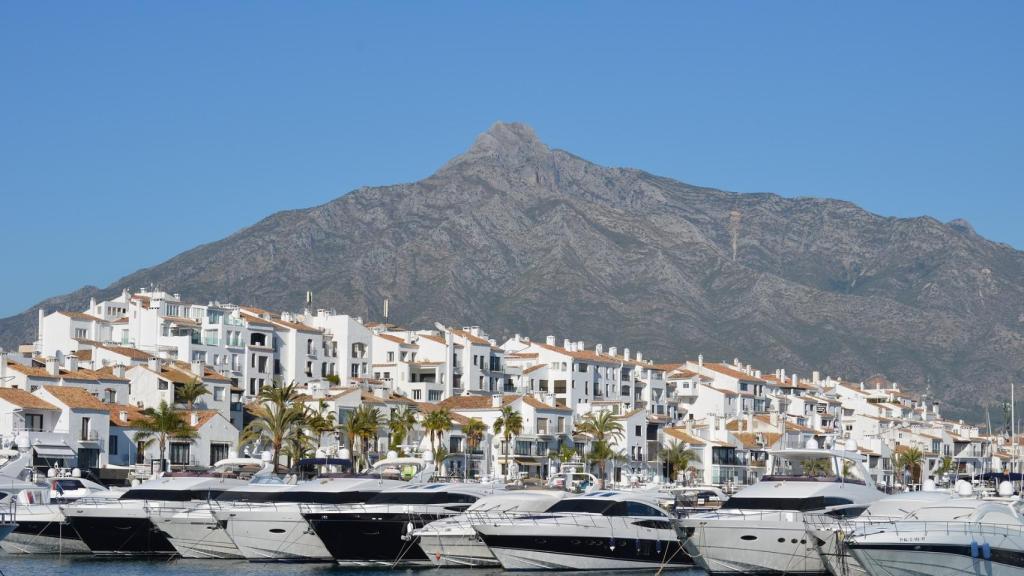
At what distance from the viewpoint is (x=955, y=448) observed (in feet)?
554

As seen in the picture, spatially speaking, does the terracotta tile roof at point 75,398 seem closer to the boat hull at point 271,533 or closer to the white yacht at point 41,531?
the white yacht at point 41,531

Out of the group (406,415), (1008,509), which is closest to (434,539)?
(1008,509)

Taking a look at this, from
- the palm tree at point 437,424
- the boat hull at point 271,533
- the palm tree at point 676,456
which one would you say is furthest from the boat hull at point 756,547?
the palm tree at point 676,456

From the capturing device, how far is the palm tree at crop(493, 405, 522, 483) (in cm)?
11475

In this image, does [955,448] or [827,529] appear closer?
[827,529]

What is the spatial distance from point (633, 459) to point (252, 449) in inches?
1394

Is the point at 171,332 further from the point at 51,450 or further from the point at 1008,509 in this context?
the point at 1008,509

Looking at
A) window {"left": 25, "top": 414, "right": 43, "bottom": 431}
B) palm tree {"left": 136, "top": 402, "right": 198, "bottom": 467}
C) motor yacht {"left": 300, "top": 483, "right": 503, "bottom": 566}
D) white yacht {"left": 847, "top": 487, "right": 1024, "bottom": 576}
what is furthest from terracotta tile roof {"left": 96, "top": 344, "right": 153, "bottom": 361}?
white yacht {"left": 847, "top": 487, "right": 1024, "bottom": 576}

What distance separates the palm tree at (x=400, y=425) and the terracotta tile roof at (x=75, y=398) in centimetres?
2095

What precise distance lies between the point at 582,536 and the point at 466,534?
14.2 feet

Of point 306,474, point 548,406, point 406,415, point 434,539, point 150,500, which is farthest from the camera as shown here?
point 548,406

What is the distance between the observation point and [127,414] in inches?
3846

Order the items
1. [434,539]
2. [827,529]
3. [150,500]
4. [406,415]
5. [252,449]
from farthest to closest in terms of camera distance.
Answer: [406,415]
[252,449]
[150,500]
[434,539]
[827,529]

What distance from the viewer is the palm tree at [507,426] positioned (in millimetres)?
114750
